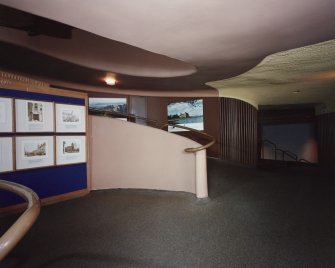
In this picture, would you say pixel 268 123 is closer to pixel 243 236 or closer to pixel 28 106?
pixel 243 236

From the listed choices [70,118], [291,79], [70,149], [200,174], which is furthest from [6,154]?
[291,79]

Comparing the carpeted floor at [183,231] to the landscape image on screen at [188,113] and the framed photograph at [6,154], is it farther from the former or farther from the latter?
the landscape image on screen at [188,113]

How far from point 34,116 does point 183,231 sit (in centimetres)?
280

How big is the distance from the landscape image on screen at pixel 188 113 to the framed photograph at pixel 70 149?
514cm

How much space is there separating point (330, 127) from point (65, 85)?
8.79 meters

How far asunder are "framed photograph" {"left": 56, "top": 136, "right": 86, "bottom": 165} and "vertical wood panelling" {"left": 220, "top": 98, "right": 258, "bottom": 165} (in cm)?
532

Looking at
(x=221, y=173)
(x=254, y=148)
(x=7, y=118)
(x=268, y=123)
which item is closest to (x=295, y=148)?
(x=268, y=123)

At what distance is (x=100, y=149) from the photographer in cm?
500

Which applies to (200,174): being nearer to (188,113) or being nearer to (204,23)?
(204,23)

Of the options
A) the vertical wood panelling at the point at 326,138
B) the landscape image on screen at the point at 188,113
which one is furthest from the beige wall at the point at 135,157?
the vertical wood panelling at the point at 326,138

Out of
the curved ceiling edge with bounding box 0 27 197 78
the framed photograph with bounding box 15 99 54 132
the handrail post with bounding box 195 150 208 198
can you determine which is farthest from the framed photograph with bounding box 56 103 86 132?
the handrail post with bounding box 195 150 208 198

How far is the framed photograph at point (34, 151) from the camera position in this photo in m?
3.62

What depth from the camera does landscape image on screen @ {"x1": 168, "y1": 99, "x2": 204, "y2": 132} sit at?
8.94m

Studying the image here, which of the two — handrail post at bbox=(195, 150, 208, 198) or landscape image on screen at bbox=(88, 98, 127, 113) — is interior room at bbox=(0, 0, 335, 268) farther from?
landscape image on screen at bbox=(88, 98, 127, 113)
